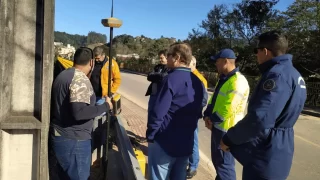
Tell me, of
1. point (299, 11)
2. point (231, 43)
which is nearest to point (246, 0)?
point (231, 43)

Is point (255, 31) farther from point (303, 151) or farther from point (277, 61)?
point (277, 61)

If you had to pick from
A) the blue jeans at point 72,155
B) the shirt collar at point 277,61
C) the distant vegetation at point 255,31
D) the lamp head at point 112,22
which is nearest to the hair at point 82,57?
the lamp head at point 112,22

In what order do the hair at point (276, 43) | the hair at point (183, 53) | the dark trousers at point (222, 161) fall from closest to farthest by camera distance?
the hair at point (276, 43), the hair at point (183, 53), the dark trousers at point (222, 161)

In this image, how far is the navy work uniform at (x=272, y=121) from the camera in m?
2.44

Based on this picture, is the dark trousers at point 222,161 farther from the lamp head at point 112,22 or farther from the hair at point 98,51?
the hair at point 98,51

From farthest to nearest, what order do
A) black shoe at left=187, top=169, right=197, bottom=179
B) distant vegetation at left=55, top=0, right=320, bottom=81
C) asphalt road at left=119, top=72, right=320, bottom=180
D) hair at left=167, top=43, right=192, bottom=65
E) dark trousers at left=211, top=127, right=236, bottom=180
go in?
distant vegetation at left=55, top=0, right=320, bottom=81, asphalt road at left=119, top=72, right=320, bottom=180, black shoe at left=187, top=169, right=197, bottom=179, dark trousers at left=211, top=127, right=236, bottom=180, hair at left=167, top=43, right=192, bottom=65

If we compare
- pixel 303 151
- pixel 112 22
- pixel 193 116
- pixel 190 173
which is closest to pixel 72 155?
pixel 193 116

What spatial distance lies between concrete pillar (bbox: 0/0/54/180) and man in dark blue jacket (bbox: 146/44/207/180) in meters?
1.02

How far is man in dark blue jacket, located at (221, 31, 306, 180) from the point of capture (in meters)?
2.45

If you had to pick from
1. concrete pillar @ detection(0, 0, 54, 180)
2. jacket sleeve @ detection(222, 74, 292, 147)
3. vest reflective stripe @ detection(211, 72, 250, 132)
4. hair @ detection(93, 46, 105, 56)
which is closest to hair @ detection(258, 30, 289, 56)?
jacket sleeve @ detection(222, 74, 292, 147)

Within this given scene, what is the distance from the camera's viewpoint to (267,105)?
2430mm

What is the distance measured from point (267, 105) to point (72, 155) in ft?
6.06

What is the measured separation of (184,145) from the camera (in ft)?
10.3

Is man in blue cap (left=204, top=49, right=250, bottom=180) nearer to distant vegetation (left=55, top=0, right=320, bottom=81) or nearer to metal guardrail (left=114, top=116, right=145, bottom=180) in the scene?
metal guardrail (left=114, top=116, right=145, bottom=180)
